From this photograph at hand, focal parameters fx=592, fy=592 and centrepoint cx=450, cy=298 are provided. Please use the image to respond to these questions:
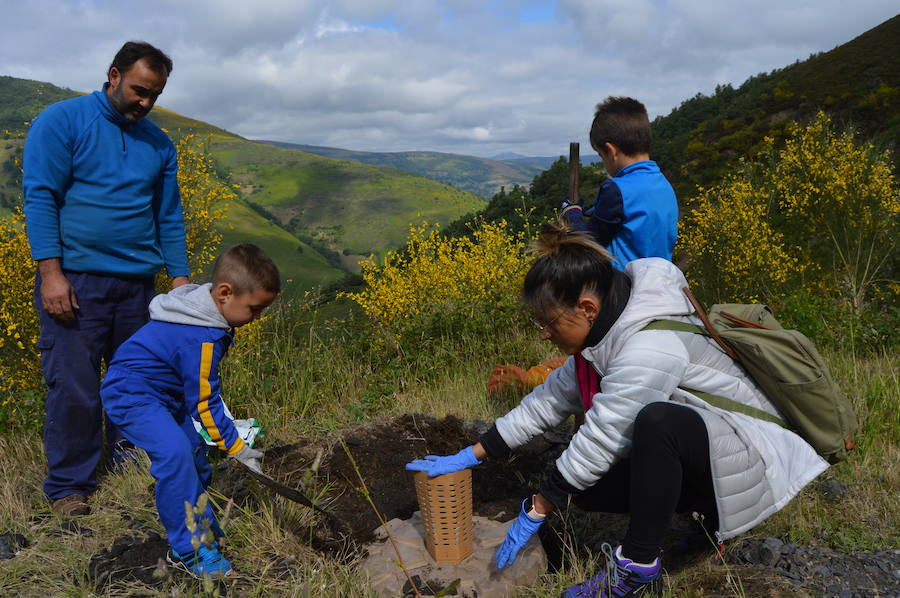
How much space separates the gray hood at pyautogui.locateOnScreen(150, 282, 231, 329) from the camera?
214 centimetres

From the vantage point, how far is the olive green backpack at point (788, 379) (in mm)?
1913

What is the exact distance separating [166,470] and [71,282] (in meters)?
1.24

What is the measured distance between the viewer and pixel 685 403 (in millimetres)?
1955

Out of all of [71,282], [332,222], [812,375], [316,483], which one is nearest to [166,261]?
[71,282]

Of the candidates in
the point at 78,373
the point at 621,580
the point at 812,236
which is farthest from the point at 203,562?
the point at 812,236

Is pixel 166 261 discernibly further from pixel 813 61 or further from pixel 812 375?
pixel 813 61

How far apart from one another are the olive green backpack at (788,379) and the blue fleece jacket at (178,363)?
5.01ft

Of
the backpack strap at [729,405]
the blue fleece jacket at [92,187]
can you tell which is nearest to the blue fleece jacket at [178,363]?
the blue fleece jacket at [92,187]

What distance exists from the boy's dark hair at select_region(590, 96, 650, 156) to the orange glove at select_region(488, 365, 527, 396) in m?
1.67

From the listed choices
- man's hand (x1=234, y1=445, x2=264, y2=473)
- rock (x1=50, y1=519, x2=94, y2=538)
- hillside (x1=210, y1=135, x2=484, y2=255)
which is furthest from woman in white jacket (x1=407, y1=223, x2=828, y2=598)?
hillside (x1=210, y1=135, x2=484, y2=255)

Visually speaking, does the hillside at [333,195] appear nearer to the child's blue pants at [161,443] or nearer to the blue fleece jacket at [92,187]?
the blue fleece jacket at [92,187]

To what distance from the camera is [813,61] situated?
3195cm

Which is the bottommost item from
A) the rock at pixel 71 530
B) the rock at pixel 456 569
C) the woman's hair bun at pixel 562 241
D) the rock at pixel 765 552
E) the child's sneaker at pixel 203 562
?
the rock at pixel 71 530

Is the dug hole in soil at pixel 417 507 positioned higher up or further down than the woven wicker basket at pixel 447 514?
further down
